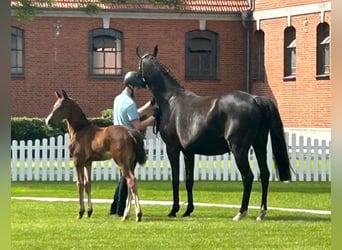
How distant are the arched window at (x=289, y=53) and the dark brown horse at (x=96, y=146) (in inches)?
1011

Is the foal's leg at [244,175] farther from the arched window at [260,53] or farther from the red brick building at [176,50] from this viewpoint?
the arched window at [260,53]

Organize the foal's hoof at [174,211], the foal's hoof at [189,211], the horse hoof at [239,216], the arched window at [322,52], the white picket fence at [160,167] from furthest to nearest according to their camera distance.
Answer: the arched window at [322,52] < the white picket fence at [160,167] < the foal's hoof at [189,211] < the foal's hoof at [174,211] < the horse hoof at [239,216]

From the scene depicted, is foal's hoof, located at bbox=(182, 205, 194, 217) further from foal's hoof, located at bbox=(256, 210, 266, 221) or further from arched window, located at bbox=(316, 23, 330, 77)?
arched window, located at bbox=(316, 23, 330, 77)

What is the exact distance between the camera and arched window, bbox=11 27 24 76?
1460 inches

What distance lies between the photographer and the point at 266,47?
3794 centimetres

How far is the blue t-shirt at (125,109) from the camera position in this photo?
1195 centimetres

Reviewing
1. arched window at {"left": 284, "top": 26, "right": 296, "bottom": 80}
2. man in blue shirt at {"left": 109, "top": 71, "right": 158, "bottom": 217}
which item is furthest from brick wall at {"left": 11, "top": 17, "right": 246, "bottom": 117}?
man in blue shirt at {"left": 109, "top": 71, "right": 158, "bottom": 217}

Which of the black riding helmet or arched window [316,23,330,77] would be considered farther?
arched window [316,23,330,77]

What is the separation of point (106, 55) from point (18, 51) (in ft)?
11.9

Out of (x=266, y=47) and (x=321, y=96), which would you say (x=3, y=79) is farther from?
(x=266, y=47)

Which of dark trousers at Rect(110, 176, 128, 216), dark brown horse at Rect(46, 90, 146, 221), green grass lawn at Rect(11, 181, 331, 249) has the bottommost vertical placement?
green grass lawn at Rect(11, 181, 331, 249)

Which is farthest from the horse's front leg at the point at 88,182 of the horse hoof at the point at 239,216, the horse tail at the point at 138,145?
the horse hoof at the point at 239,216

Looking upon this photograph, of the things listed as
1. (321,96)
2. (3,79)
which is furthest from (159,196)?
→ (321,96)

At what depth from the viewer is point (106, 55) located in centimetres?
3819
